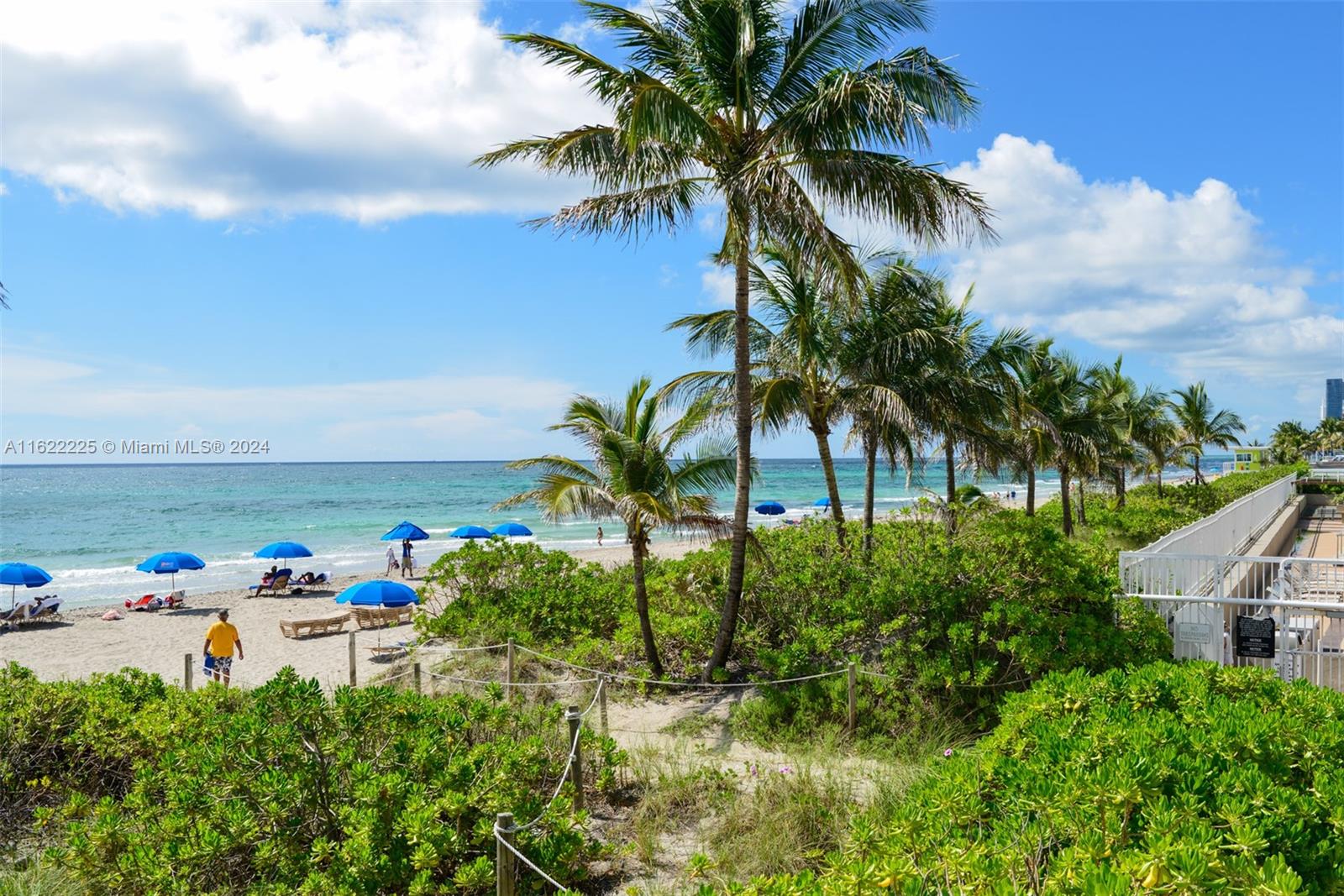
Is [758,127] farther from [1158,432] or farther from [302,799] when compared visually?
[1158,432]

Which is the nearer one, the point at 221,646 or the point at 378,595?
the point at 221,646

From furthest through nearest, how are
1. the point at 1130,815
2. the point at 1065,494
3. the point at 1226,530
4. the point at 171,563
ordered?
1. the point at 1065,494
2. the point at 171,563
3. the point at 1226,530
4. the point at 1130,815

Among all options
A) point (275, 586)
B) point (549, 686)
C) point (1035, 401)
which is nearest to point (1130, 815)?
point (549, 686)

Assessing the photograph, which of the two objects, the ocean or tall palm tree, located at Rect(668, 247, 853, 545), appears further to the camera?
the ocean

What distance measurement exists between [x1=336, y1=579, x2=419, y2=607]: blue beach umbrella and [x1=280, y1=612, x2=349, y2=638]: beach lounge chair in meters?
2.21

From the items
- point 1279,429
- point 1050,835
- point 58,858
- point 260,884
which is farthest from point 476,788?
point 1279,429

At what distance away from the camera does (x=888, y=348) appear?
15.7m

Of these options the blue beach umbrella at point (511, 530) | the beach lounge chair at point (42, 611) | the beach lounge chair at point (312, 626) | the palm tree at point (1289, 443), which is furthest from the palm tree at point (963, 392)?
the palm tree at point (1289, 443)

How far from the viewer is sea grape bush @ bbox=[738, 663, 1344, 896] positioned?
2760 millimetres

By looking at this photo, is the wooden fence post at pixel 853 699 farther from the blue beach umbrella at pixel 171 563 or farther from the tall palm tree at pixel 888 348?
the blue beach umbrella at pixel 171 563

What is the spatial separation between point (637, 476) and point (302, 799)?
665 cm

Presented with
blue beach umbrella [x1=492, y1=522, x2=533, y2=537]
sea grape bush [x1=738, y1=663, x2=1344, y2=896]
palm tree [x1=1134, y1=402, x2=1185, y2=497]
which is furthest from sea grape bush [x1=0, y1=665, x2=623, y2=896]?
palm tree [x1=1134, y1=402, x2=1185, y2=497]

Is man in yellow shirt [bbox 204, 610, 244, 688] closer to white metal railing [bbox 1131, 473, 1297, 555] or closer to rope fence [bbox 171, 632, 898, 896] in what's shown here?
rope fence [bbox 171, 632, 898, 896]

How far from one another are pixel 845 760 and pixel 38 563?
45105mm
